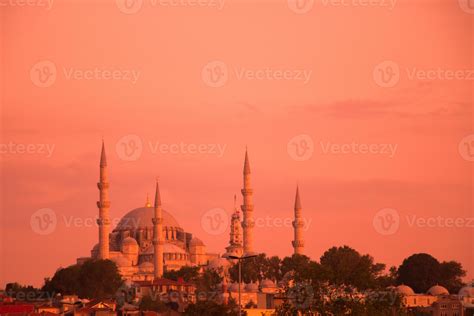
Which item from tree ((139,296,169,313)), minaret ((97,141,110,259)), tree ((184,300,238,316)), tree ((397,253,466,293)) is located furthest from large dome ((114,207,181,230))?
tree ((184,300,238,316))

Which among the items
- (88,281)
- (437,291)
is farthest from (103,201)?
(437,291)

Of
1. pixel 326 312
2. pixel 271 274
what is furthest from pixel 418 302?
pixel 326 312

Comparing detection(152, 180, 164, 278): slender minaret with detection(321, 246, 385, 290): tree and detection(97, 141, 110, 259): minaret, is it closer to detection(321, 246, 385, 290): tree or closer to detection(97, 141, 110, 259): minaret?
detection(97, 141, 110, 259): minaret

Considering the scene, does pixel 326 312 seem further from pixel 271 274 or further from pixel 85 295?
pixel 271 274

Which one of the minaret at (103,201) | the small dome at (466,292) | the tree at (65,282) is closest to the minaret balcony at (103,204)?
the minaret at (103,201)

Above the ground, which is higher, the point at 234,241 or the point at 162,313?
the point at 234,241

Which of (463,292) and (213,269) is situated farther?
(213,269)

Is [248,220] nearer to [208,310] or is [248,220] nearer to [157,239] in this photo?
[157,239]

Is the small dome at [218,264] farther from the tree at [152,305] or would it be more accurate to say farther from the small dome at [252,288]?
the tree at [152,305]
